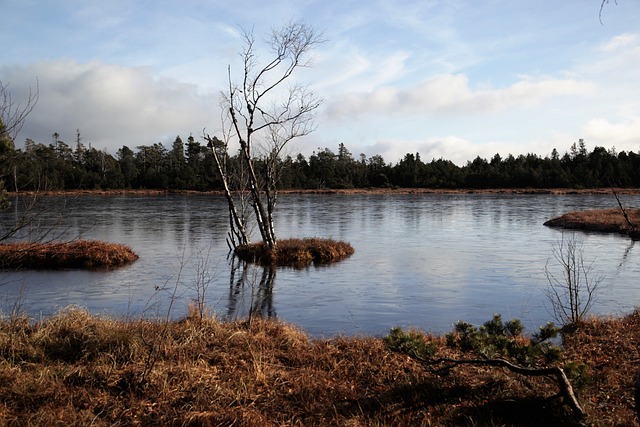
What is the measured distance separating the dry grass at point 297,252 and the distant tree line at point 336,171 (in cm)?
7050

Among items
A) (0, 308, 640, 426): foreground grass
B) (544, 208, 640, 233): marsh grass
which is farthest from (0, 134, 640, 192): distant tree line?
(0, 308, 640, 426): foreground grass

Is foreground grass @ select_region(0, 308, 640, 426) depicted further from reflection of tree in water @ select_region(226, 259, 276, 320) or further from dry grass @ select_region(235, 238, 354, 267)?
dry grass @ select_region(235, 238, 354, 267)

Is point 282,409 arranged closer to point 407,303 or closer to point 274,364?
point 274,364

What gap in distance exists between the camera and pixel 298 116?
21172 millimetres

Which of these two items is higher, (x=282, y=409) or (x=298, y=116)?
(x=298, y=116)

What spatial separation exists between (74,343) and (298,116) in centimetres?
1506

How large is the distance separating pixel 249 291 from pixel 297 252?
613 centimetres

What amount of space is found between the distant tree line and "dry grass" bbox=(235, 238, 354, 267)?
7050 centimetres

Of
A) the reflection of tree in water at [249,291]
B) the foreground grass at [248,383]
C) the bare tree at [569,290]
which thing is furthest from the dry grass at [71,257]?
the bare tree at [569,290]

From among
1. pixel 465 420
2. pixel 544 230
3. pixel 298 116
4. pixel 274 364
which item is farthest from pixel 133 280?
pixel 544 230

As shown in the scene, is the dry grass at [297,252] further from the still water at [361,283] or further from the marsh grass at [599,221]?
the marsh grass at [599,221]

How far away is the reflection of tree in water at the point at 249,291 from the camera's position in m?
13.3

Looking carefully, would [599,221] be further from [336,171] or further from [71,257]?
[336,171]

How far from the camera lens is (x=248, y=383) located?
6.53m
